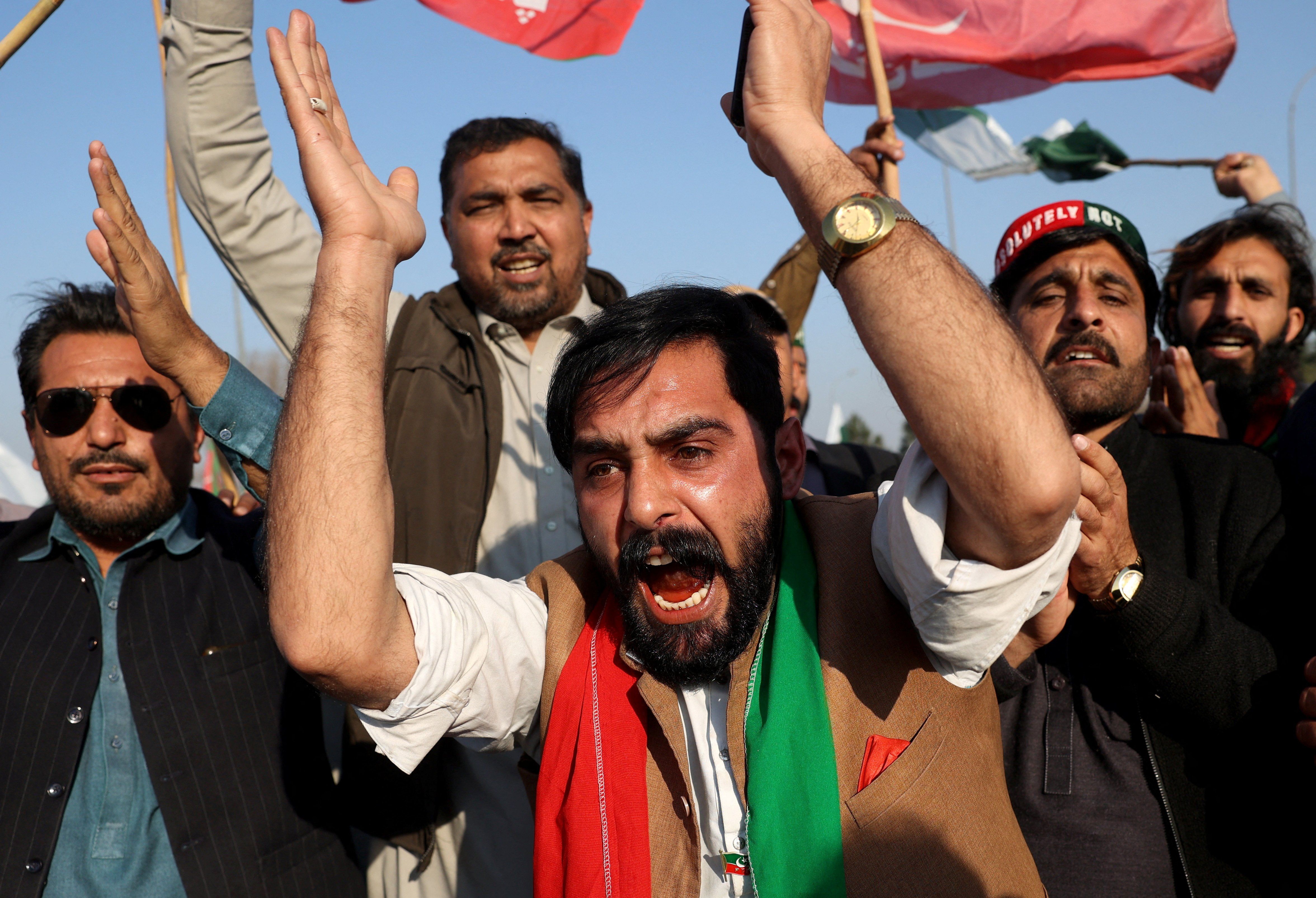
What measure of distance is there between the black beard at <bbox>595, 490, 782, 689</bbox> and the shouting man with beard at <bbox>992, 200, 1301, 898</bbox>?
21.1 inches

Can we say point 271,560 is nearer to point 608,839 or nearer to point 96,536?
point 608,839

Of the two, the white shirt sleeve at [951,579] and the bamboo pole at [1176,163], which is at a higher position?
the bamboo pole at [1176,163]

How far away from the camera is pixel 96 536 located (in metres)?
2.99

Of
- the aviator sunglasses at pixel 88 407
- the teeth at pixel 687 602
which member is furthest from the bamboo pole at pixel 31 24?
the teeth at pixel 687 602

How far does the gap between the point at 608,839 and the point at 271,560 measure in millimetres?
864

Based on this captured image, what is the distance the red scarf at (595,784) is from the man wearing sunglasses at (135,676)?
0.91 metres

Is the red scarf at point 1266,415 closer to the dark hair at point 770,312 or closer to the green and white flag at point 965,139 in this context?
the dark hair at point 770,312

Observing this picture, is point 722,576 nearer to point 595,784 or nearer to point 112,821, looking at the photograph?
point 595,784

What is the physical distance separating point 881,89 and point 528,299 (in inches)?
68.5

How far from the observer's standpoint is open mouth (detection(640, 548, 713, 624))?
222cm

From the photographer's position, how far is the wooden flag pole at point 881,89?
3.90 m

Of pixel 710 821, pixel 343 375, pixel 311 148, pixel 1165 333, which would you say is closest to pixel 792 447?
pixel 710 821

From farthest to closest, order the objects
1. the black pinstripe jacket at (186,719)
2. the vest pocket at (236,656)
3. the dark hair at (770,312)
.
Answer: the dark hair at (770,312) → the vest pocket at (236,656) → the black pinstripe jacket at (186,719)

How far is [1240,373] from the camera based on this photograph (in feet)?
13.9
